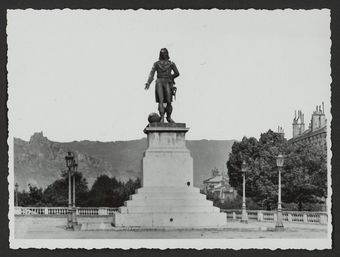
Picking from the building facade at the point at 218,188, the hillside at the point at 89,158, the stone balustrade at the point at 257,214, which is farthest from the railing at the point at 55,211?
the building facade at the point at 218,188

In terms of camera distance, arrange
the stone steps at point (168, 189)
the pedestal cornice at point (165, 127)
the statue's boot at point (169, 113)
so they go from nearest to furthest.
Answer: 1. the stone steps at point (168, 189)
2. the pedestal cornice at point (165, 127)
3. the statue's boot at point (169, 113)

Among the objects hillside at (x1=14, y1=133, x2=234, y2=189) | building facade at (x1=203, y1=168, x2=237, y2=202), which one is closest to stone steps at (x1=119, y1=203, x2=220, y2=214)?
hillside at (x1=14, y1=133, x2=234, y2=189)

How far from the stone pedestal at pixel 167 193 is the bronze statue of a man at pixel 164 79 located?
90 cm

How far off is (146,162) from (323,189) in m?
19.8

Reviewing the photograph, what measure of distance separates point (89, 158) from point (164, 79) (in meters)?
59.6

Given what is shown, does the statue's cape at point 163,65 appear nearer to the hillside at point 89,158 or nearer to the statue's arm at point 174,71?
the statue's arm at point 174,71

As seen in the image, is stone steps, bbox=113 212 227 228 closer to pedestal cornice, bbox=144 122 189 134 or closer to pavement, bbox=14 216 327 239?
pavement, bbox=14 216 327 239

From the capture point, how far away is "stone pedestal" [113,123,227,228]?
1033 inches

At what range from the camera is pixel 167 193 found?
27.1 meters

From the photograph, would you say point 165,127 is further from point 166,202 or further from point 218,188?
point 218,188

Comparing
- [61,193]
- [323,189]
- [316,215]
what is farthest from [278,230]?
[61,193]

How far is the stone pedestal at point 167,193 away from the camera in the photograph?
26.2 metres

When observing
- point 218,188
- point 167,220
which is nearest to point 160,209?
point 167,220

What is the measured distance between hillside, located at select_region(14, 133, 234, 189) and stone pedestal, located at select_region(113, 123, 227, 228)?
30.6 meters
